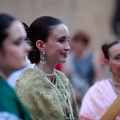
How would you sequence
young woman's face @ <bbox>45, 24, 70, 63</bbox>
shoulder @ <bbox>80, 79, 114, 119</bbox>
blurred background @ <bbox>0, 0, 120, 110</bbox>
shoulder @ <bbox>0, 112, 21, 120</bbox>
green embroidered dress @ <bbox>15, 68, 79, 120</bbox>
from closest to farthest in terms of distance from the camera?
shoulder @ <bbox>0, 112, 21, 120</bbox>
green embroidered dress @ <bbox>15, 68, 79, 120</bbox>
young woman's face @ <bbox>45, 24, 70, 63</bbox>
shoulder @ <bbox>80, 79, 114, 119</bbox>
blurred background @ <bbox>0, 0, 120, 110</bbox>

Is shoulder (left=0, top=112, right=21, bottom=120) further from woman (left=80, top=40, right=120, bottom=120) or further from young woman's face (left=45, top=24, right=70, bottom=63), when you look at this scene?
woman (left=80, top=40, right=120, bottom=120)

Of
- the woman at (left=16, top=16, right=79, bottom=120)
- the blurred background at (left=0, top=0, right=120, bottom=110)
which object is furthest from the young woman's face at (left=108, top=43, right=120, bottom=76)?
the blurred background at (left=0, top=0, right=120, bottom=110)

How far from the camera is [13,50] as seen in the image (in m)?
3.57

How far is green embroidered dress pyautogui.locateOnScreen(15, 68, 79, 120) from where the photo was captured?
4285 mm

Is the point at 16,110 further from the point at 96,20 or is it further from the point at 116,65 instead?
the point at 96,20

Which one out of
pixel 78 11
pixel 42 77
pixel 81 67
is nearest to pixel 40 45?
pixel 42 77

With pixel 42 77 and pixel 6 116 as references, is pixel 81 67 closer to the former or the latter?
pixel 42 77

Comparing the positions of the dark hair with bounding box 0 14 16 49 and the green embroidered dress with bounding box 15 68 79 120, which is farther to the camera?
the green embroidered dress with bounding box 15 68 79 120

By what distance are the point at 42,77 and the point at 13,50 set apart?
871 mm

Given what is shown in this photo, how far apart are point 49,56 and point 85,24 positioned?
632 centimetres

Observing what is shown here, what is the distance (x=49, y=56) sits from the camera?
14.6ft

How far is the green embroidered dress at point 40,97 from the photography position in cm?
429

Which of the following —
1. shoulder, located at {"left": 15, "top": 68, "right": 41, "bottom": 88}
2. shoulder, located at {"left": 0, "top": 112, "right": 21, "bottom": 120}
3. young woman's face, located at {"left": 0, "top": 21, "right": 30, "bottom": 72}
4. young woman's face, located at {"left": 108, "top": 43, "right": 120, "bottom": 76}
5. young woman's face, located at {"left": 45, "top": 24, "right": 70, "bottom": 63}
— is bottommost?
young woman's face, located at {"left": 108, "top": 43, "right": 120, "bottom": 76}

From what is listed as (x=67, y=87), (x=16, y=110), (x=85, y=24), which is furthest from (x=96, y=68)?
(x=16, y=110)
